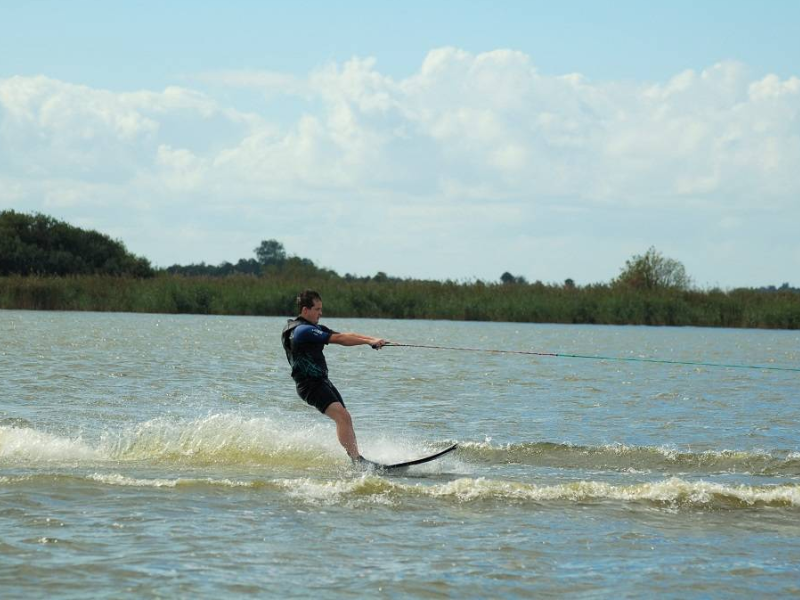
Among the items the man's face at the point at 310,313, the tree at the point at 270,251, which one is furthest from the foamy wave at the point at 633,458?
the tree at the point at 270,251

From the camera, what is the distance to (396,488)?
994 cm

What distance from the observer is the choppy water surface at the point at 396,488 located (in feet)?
23.5

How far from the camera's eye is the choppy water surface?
7156mm

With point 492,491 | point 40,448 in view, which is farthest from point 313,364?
point 40,448

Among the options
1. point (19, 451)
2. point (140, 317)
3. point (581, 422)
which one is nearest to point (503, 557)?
point (19, 451)

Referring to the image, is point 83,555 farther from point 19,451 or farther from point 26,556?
point 19,451

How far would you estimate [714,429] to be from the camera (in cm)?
1478

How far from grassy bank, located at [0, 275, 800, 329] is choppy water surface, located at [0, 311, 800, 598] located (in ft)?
75.6

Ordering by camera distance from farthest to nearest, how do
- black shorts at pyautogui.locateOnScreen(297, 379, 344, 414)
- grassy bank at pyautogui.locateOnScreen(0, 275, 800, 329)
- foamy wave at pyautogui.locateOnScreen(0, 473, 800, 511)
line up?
grassy bank at pyautogui.locateOnScreen(0, 275, 800, 329), black shorts at pyautogui.locateOnScreen(297, 379, 344, 414), foamy wave at pyautogui.locateOnScreen(0, 473, 800, 511)

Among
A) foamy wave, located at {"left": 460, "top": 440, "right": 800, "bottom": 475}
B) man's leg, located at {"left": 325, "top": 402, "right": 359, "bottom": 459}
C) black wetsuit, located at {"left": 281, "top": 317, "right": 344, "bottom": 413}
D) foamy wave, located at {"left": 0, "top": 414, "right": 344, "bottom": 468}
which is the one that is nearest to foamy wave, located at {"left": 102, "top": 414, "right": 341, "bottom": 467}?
foamy wave, located at {"left": 0, "top": 414, "right": 344, "bottom": 468}

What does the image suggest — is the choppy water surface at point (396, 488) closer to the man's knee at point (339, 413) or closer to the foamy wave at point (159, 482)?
the foamy wave at point (159, 482)

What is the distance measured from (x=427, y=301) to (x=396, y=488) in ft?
118

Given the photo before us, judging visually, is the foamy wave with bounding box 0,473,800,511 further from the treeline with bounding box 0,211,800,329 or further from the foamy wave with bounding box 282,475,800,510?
the treeline with bounding box 0,211,800,329

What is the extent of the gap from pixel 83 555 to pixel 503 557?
2589 millimetres
